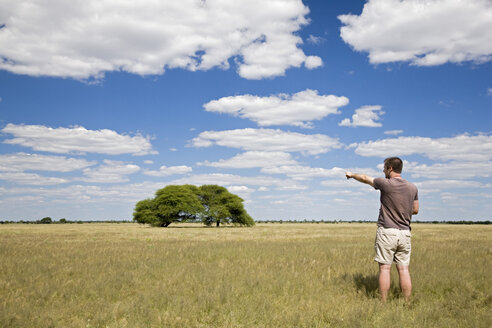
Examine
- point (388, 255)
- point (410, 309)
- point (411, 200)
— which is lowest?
point (410, 309)

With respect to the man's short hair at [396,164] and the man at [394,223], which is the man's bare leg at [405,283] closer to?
the man at [394,223]

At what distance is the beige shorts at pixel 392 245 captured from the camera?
6.73 metres

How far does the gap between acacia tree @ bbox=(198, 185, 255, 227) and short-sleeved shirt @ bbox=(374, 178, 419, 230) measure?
5905 centimetres

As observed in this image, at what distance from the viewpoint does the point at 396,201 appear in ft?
22.3

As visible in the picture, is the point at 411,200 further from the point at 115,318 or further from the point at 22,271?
the point at 22,271

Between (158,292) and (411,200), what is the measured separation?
545 cm

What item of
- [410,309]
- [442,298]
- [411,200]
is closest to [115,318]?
[410,309]

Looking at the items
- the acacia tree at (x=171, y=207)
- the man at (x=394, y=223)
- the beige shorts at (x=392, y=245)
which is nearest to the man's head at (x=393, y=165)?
the man at (x=394, y=223)

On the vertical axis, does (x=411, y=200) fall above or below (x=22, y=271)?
above

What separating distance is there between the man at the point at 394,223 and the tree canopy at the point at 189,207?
57.7 meters

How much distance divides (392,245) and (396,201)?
843 mm

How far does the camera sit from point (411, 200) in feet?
22.5

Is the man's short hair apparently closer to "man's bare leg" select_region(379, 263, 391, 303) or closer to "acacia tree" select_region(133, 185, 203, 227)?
"man's bare leg" select_region(379, 263, 391, 303)

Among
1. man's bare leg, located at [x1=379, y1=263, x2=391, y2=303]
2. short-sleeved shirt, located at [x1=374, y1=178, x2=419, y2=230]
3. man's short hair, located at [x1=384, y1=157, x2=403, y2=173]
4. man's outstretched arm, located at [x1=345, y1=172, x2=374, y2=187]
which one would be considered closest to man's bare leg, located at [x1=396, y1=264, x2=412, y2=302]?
man's bare leg, located at [x1=379, y1=263, x2=391, y2=303]
